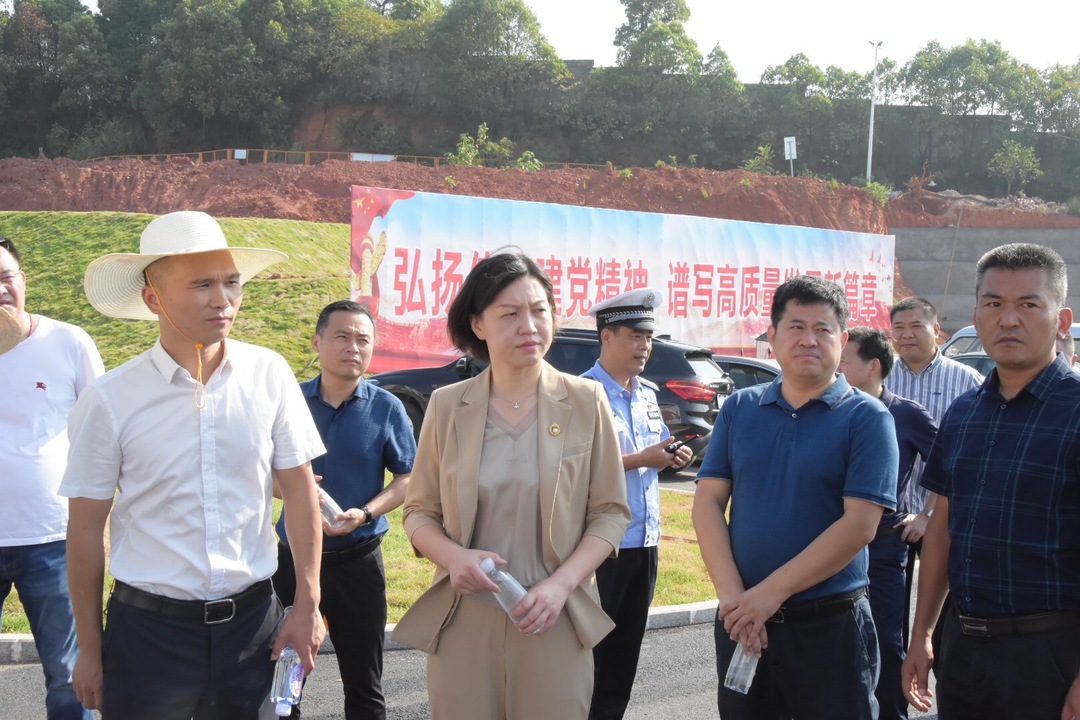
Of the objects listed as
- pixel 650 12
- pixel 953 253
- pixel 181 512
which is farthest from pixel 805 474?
pixel 650 12

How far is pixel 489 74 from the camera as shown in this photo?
53.7m

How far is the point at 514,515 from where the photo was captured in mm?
2498

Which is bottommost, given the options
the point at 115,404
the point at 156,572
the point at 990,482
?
the point at 156,572

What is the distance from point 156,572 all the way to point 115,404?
458mm

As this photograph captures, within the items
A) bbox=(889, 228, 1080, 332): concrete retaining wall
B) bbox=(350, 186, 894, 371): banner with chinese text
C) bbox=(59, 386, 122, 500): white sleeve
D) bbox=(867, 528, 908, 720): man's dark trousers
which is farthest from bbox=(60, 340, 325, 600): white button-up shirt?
bbox=(889, 228, 1080, 332): concrete retaining wall

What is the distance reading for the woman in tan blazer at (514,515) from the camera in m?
2.43

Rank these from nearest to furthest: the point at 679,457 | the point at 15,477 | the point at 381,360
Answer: the point at 15,477 < the point at 679,457 < the point at 381,360

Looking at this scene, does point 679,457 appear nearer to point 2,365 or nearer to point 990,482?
point 990,482

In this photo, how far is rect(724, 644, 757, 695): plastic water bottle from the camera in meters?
2.63

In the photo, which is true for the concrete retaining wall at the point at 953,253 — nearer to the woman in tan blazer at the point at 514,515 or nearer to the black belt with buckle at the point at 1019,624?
the black belt with buckle at the point at 1019,624

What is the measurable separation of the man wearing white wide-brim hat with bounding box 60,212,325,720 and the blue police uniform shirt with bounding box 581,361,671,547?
1.62m

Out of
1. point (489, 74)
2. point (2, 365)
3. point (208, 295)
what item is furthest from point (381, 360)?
point (489, 74)

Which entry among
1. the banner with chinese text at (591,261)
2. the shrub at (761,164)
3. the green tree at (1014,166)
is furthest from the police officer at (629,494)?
the green tree at (1014,166)

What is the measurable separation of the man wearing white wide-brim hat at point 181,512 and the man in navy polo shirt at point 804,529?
1.28 m
